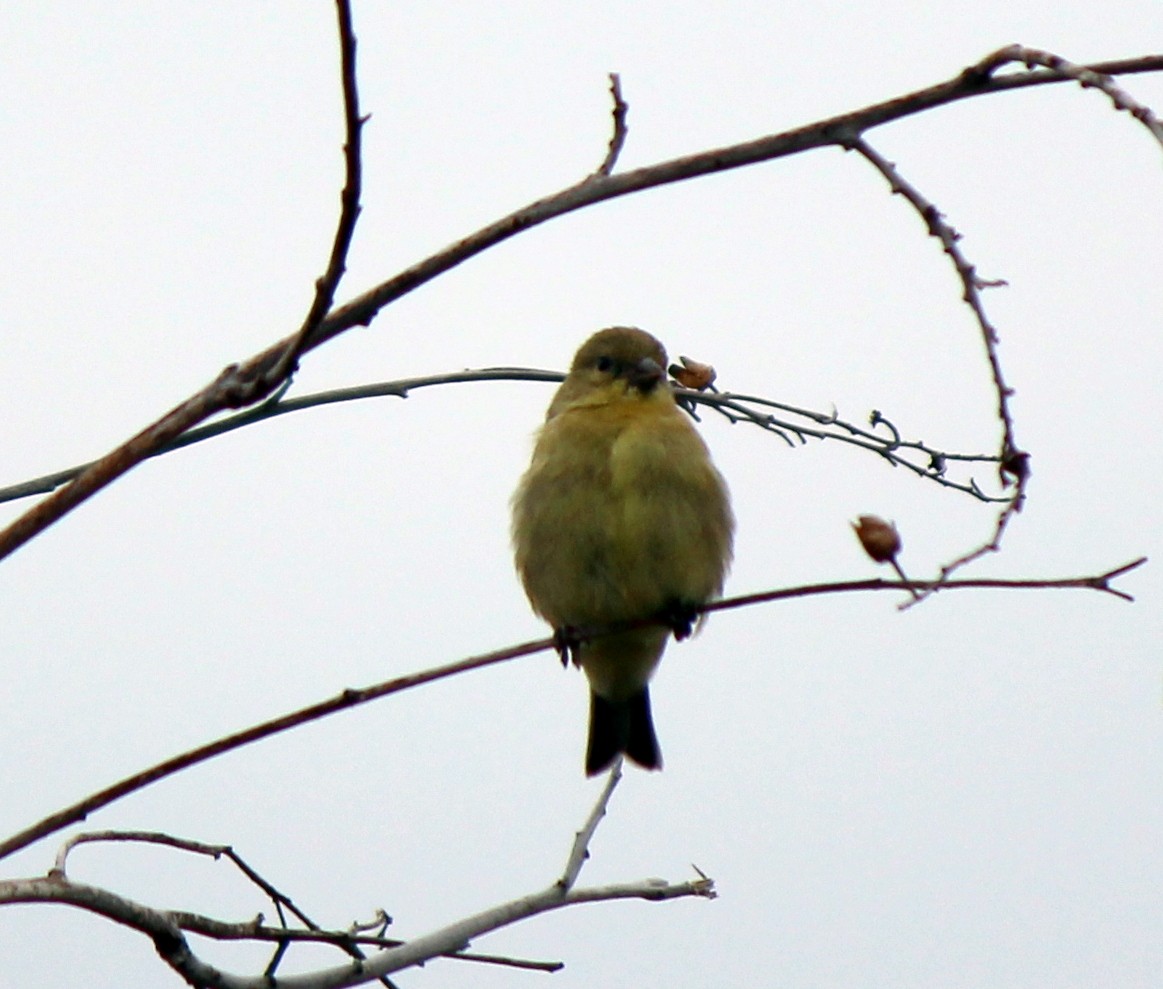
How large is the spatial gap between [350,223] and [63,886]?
1.15m

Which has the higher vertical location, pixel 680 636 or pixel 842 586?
pixel 680 636

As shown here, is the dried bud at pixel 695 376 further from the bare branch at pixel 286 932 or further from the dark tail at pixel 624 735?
the dark tail at pixel 624 735

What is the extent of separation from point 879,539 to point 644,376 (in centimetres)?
286

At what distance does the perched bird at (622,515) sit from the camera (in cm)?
487

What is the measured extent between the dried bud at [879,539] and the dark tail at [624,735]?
334cm

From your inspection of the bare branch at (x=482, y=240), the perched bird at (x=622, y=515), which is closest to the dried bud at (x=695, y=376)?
the perched bird at (x=622, y=515)

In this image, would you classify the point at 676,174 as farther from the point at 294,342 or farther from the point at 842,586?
the point at 842,586

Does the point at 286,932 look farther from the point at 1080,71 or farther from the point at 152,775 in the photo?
the point at 1080,71

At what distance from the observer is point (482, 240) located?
1.93m

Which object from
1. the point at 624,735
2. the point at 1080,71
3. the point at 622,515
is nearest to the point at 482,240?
the point at 1080,71

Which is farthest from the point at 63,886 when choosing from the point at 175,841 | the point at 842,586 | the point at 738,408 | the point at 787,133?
the point at 738,408

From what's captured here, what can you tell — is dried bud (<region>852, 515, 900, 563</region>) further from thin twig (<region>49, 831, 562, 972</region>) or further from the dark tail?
the dark tail

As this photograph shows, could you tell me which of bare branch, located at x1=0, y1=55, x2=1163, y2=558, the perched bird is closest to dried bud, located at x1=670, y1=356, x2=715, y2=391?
Answer: the perched bird

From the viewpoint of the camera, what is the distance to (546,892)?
9.90 feet
